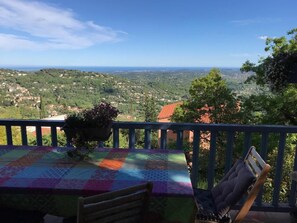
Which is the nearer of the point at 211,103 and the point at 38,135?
the point at 38,135

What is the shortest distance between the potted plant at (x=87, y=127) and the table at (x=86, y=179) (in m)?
0.10

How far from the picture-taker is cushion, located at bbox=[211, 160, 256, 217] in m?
1.61

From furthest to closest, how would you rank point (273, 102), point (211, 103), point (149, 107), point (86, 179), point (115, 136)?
point (149, 107)
point (211, 103)
point (273, 102)
point (115, 136)
point (86, 179)

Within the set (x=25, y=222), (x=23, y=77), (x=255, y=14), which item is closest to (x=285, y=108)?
(x=25, y=222)

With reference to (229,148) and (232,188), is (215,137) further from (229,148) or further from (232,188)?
(232,188)

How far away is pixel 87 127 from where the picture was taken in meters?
1.80

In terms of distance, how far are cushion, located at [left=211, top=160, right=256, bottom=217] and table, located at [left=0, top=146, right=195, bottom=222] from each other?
0.35 metres

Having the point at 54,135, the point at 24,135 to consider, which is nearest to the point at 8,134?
the point at 24,135

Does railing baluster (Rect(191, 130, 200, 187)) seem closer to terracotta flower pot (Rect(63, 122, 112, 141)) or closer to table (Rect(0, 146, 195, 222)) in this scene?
table (Rect(0, 146, 195, 222))

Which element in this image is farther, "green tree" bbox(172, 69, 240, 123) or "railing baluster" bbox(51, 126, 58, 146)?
"green tree" bbox(172, 69, 240, 123)

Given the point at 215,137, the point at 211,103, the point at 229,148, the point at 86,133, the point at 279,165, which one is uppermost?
the point at 86,133

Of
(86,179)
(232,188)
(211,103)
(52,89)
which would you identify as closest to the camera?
(86,179)

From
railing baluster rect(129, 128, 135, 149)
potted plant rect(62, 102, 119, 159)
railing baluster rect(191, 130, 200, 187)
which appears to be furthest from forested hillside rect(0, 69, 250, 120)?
potted plant rect(62, 102, 119, 159)

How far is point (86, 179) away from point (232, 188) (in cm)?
98
